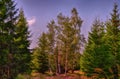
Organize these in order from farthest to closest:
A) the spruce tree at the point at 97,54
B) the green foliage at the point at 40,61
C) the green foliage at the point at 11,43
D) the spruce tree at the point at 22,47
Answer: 1. the green foliage at the point at 40,61
2. the spruce tree at the point at 22,47
3. the spruce tree at the point at 97,54
4. the green foliage at the point at 11,43

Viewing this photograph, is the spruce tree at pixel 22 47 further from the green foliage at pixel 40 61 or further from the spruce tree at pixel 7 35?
the green foliage at pixel 40 61

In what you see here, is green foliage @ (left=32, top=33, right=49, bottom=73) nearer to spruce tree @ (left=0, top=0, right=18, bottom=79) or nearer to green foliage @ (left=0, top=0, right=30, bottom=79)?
green foliage @ (left=0, top=0, right=30, bottom=79)

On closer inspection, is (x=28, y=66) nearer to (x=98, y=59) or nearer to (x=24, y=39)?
(x=24, y=39)

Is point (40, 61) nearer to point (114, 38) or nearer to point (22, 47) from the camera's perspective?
point (22, 47)

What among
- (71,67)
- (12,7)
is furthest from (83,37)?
(12,7)

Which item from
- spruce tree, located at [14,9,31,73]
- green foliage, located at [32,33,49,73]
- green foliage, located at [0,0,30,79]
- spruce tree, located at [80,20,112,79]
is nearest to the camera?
green foliage, located at [0,0,30,79]

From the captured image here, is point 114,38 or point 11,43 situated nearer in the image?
point 11,43

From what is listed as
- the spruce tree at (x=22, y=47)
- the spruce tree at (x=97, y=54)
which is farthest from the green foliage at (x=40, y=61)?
the spruce tree at (x=97, y=54)

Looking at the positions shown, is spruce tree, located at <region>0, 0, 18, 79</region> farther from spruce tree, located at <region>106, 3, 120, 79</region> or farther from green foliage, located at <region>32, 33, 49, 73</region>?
green foliage, located at <region>32, 33, 49, 73</region>

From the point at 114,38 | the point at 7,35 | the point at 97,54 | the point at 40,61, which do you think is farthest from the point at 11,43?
the point at 40,61

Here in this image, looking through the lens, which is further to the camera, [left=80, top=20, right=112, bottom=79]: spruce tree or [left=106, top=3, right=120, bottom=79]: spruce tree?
[left=106, top=3, right=120, bottom=79]: spruce tree

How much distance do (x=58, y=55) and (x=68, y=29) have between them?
33.2ft

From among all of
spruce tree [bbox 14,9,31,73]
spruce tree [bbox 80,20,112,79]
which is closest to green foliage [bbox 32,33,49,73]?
spruce tree [bbox 14,9,31,73]

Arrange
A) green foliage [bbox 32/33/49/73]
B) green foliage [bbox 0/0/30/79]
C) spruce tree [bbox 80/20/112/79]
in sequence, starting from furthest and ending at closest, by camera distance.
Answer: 1. green foliage [bbox 32/33/49/73]
2. spruce tree [bbox 80/20/112/79]
3. green foliage [bbox 0/0/30/79]
